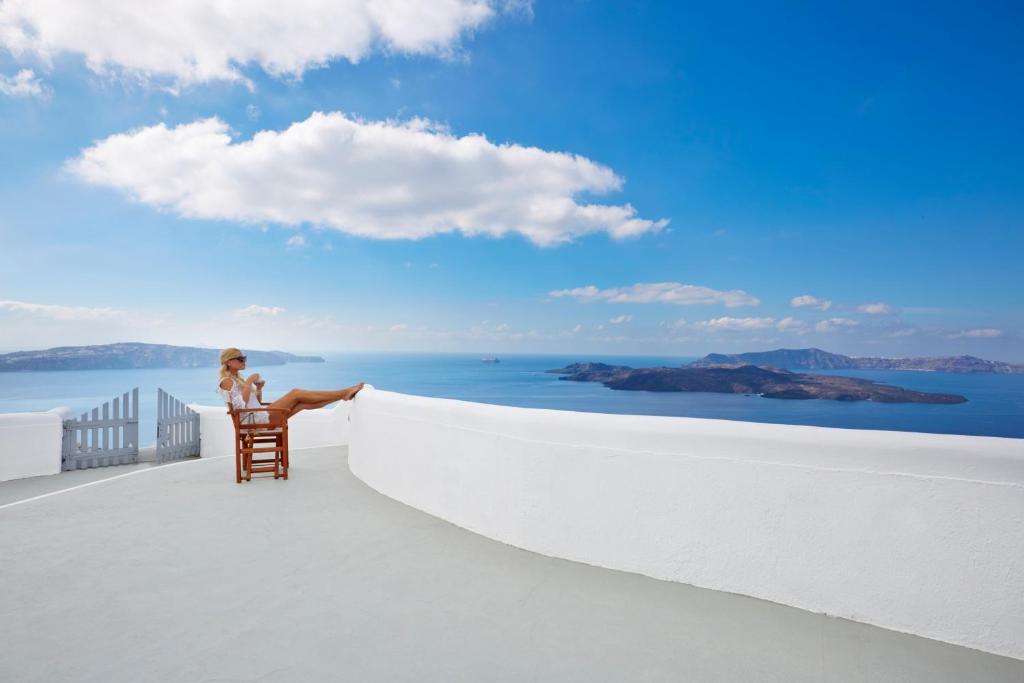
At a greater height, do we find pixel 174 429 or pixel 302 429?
pixel 174 429

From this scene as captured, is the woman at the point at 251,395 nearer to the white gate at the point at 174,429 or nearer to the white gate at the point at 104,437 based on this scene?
the white gate at the point at 104,437

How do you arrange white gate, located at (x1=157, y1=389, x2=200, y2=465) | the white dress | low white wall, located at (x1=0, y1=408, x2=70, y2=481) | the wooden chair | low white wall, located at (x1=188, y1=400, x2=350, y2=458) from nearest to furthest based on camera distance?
the wooden chair → the white dress → low white wall, located at (x1=0, y1=408, x2=70, y2=481) → white gate, located at (x1=157, y1=389, x2=200, y2=465) → low white wall, located at (x1=188, y1=400, x2=350, y2=458)

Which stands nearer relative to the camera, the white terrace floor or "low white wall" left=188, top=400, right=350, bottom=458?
the white terrace floor

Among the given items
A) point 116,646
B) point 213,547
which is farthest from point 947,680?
point 213,547

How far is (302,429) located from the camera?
976 centimetres

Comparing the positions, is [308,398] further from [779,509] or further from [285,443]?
[779,509]

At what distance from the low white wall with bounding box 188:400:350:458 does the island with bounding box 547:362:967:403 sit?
91096 millimetres

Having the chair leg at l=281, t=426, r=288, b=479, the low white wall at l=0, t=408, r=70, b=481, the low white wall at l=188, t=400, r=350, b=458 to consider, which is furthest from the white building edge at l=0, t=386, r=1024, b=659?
the low white wall at l=0, t=408, r=70, b=481

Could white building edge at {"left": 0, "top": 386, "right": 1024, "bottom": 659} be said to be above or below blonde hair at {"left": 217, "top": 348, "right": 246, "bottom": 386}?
below

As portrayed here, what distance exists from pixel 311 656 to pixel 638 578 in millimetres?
1823

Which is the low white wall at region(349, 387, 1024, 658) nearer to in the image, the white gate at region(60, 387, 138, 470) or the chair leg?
the chair leg

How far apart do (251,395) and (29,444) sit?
3746mm

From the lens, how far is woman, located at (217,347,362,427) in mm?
6016

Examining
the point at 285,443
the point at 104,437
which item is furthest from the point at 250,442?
the point at 104,437
